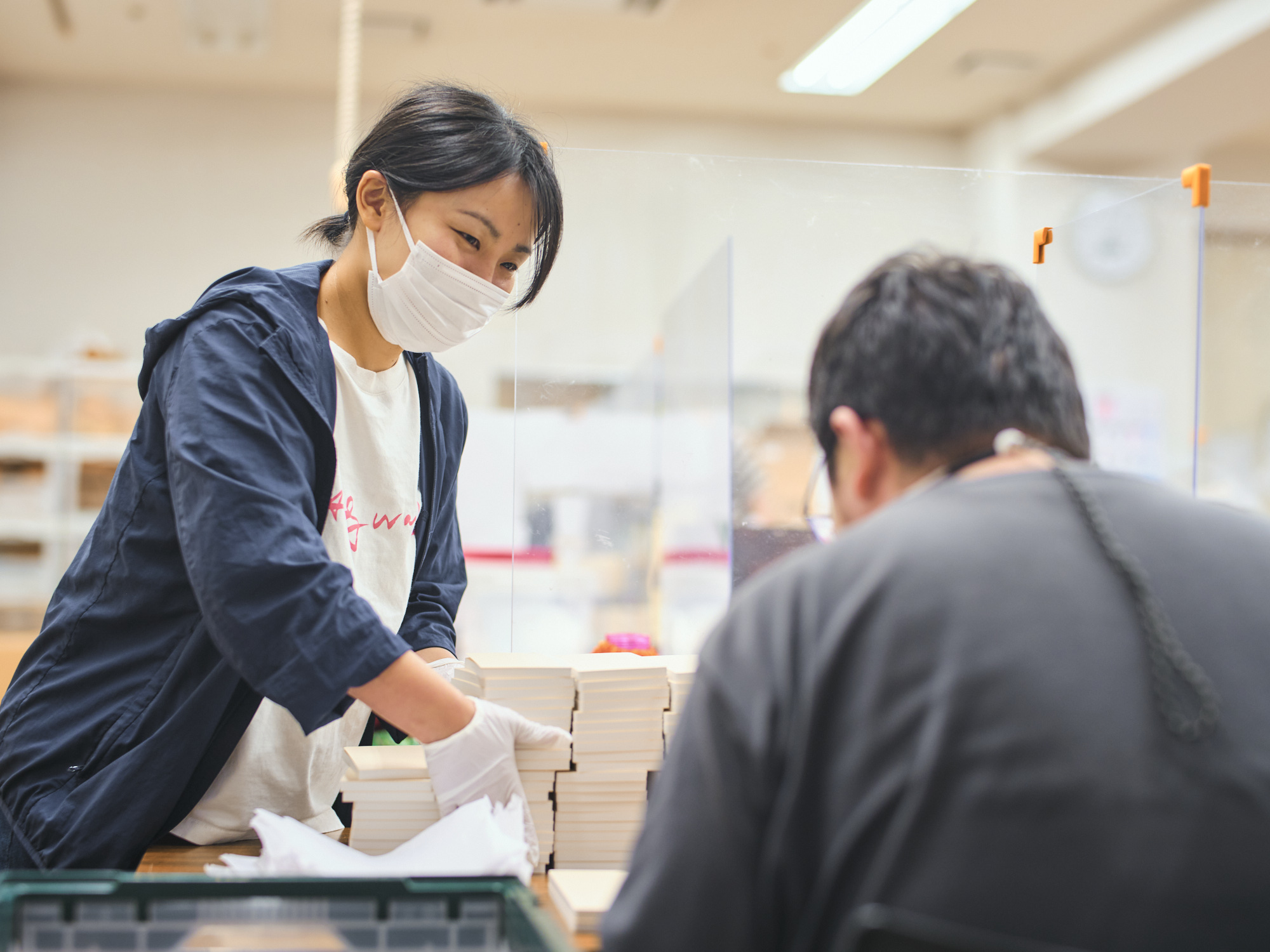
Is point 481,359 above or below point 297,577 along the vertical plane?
above

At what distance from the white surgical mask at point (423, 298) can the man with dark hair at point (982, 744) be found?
→ 825mm

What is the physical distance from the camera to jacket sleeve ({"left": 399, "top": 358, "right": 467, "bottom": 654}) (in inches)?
57.5

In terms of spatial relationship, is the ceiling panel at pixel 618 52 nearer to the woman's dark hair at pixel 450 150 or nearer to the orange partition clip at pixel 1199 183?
the orange partition clip at pixel 1199 183

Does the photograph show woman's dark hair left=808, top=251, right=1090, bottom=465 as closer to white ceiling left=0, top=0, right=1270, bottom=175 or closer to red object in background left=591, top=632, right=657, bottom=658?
red object in background left=591, top=632, right=657, bottom=658

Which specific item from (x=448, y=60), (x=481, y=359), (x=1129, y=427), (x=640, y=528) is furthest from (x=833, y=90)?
(x=640, y=528)

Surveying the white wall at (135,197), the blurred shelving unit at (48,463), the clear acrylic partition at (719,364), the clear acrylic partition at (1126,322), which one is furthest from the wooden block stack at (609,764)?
the white wall at (135,197)

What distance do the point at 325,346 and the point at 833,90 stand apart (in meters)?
4.51

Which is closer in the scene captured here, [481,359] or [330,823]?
[330,823]

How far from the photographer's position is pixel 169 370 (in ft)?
3.72

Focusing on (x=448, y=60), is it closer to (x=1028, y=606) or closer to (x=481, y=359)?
(x=481, y=359)

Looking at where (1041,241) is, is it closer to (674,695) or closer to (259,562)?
(674,695)

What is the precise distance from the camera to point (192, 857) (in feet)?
3.60

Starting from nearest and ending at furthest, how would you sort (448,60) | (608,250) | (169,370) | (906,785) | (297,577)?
(906,785) → (297,577) → (169,370) → (608,250) → (448,60)

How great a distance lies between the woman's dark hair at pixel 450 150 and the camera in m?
1.29
